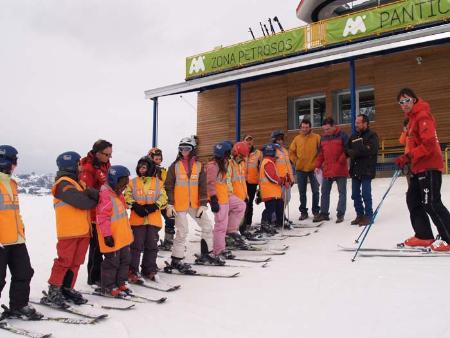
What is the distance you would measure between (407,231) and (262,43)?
10765 mm

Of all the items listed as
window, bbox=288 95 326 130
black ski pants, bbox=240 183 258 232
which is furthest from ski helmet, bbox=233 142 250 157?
window, bbox=288 95 326 130

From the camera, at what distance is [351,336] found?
9.69 ft

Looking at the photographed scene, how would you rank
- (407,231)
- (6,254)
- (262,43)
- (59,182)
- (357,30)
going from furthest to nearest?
(262,43), (357,30), (407,231), (59,182), (6,254)

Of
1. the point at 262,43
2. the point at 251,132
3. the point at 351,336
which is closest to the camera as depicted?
the point at 351,336

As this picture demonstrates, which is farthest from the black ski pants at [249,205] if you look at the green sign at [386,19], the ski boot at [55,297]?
the green sign at [386,19]

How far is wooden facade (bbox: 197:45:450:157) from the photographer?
1279cm

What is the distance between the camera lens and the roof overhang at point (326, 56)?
11.8m

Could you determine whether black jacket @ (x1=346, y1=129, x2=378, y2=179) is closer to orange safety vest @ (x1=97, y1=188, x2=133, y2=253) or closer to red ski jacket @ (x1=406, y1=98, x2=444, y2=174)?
red ski jacket @ (x1=406, y1=98, x2=444, y2=174)

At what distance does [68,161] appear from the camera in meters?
4.21

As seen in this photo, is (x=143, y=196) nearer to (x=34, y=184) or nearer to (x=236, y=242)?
(x=236, y=242)

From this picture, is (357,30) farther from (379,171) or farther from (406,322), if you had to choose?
(406,322)

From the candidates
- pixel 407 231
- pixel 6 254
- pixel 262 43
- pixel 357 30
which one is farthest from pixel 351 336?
pixel 262 43

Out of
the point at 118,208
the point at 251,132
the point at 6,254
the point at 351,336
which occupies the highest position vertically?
the point at 251,132

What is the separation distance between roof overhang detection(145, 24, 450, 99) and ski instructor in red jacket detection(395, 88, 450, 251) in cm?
771
